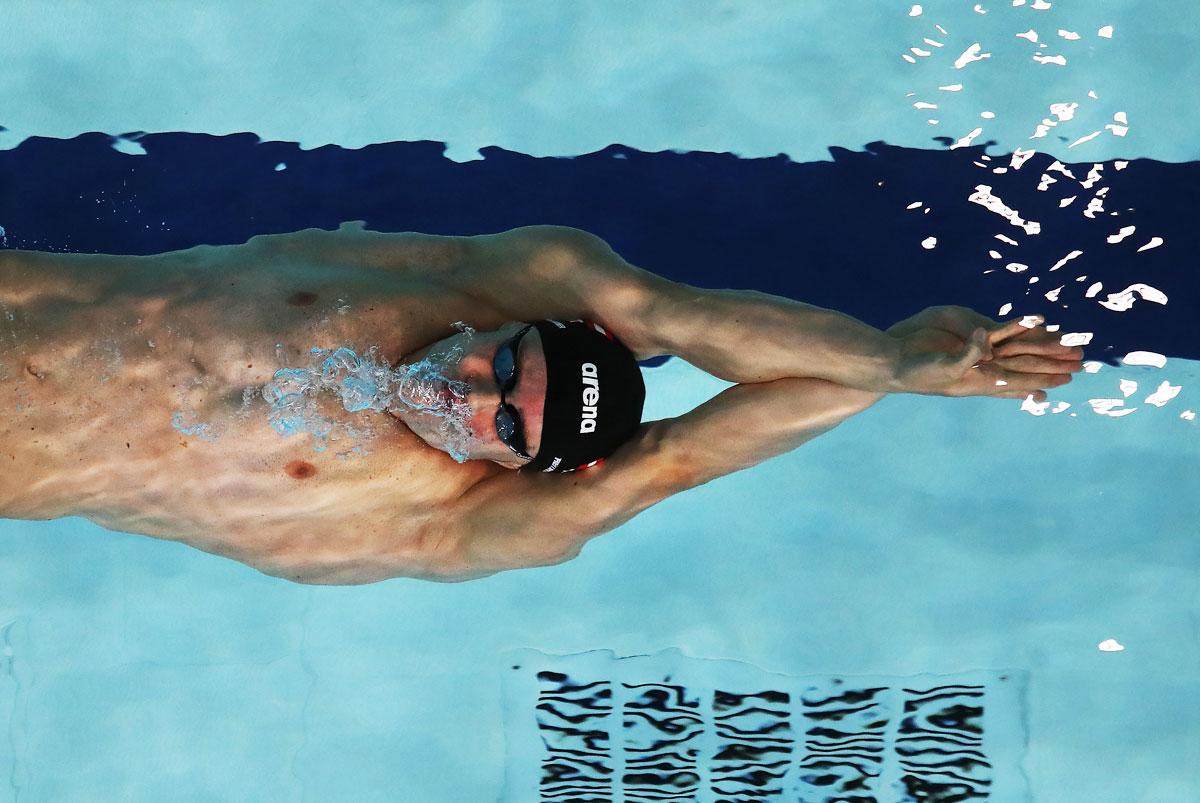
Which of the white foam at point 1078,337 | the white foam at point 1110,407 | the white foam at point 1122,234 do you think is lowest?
the white foam at point 1110,407

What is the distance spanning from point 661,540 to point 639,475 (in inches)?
63.0

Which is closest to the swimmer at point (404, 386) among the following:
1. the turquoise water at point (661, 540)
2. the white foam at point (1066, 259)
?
the turquoise water at point (661, 540)

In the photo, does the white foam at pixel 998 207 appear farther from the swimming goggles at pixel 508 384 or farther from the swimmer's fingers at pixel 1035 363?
the swimming goggles at pixel 508 384

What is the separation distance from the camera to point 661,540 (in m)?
3.81

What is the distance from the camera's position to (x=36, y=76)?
3461mm

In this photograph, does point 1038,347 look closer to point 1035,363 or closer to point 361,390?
point 1035,363

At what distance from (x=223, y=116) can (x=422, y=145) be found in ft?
2.19

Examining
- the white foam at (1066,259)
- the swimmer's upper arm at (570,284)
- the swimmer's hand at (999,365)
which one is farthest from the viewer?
the white foam at (1066,259)

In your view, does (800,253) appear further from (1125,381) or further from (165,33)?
(165,33)

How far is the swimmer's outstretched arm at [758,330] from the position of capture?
1955 millimetres

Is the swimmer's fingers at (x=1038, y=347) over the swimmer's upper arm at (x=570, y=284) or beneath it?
beneath

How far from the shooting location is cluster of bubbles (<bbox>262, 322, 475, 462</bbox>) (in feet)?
7.04

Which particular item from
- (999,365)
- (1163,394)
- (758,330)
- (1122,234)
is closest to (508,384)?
(758,330)

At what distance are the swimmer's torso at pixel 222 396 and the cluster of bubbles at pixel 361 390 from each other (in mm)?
23
